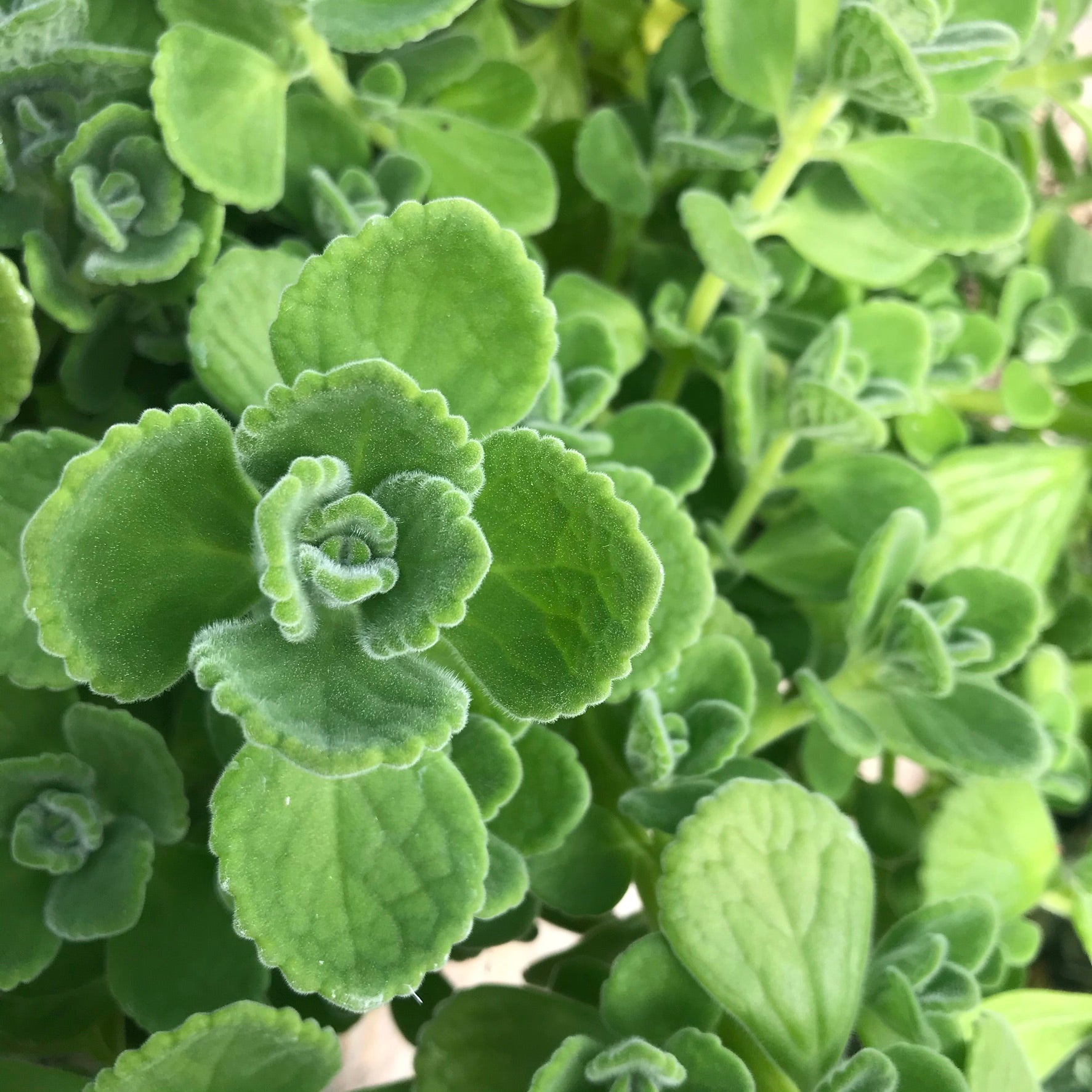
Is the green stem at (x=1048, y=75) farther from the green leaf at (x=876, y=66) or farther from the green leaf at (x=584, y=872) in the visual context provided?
the green leaf at (x=584, y=872)

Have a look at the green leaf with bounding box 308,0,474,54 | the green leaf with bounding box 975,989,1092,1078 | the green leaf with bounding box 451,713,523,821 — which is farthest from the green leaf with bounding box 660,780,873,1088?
the green leaf with bounding box 308,0,474,54

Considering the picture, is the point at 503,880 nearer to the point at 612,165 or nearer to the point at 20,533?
the point at 20,533

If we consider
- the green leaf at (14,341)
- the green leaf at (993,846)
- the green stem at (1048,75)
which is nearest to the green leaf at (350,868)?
the green leaf at (14,341)

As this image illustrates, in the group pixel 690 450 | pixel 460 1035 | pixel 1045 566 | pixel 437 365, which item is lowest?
pixel 460 1035

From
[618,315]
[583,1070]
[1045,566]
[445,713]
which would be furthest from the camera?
[1045,566]

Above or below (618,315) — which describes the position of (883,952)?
below

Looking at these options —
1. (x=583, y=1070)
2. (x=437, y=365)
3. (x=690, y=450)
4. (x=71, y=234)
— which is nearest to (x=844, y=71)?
(x=690, y=450)

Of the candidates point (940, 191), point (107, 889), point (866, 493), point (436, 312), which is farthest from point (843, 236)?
point (107, 889)

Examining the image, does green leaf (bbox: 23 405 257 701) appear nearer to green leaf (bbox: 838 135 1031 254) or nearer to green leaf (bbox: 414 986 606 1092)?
green leaf (bbox: 414 986 606 1092)

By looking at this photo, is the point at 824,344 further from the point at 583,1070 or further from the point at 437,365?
the point at 583,1070
